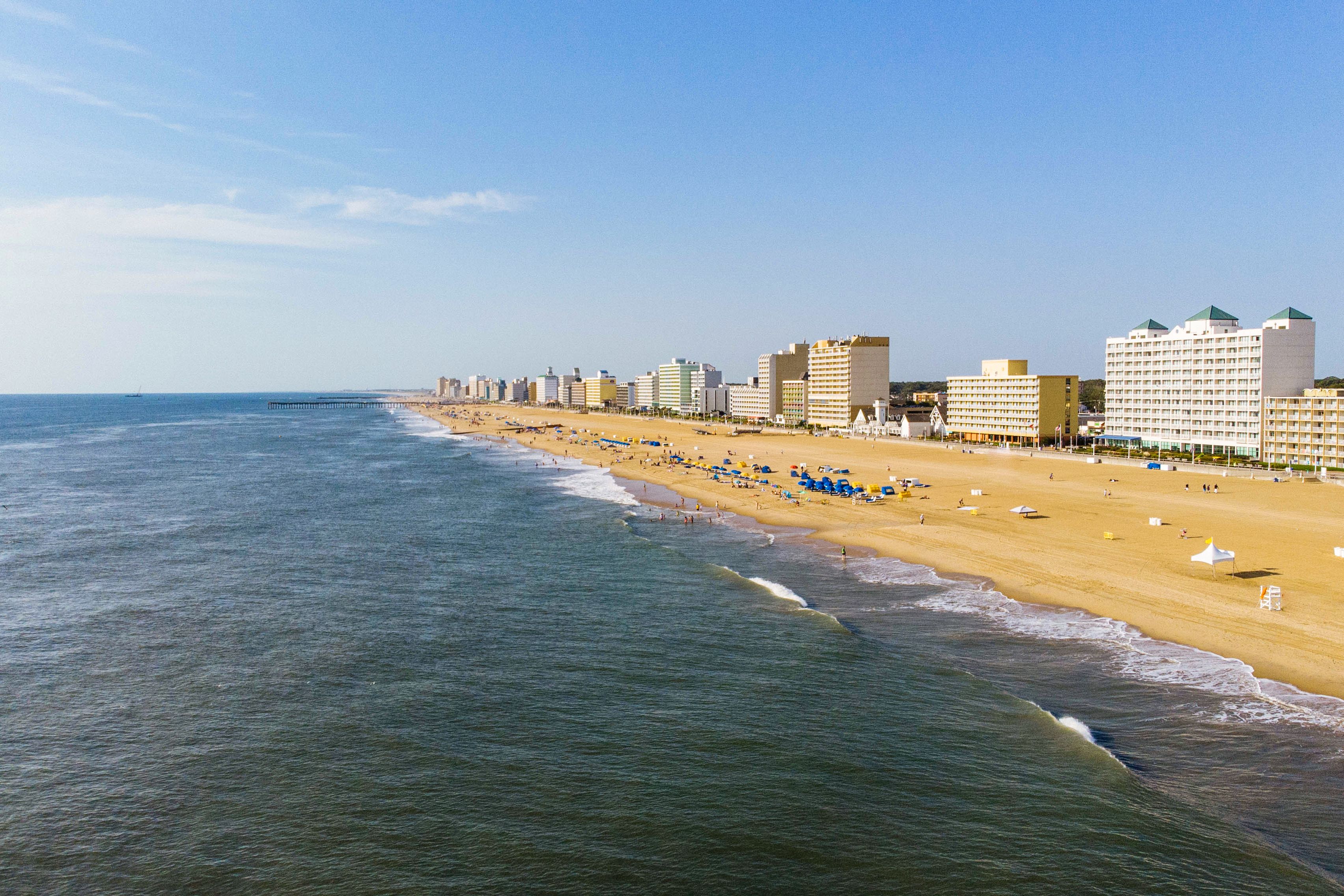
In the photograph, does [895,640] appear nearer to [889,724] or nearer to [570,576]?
[889,724]

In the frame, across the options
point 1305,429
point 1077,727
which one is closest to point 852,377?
point 1305,429

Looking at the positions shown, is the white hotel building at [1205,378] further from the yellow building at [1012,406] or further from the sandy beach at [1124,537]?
the sandy beach at [1124,537]

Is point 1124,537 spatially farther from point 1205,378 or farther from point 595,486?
point 1205,378

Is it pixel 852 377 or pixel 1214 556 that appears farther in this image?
pixel 852 377

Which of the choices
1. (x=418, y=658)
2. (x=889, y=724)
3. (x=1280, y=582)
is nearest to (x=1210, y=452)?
(x=1280, y=582)

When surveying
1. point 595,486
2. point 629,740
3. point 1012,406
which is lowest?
point 629,740

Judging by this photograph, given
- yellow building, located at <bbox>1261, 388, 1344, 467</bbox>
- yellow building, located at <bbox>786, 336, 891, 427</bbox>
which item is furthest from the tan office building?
yellow building, located at <bbox>1261, 388, 1344, 467</bbox>
